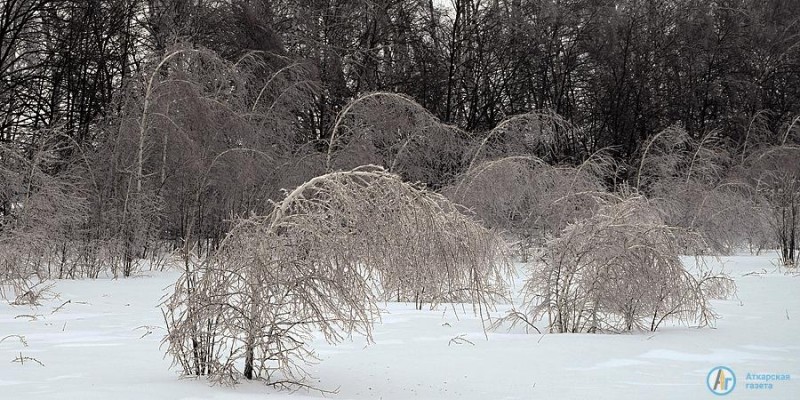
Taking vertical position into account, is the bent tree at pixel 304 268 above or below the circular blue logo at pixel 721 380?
above

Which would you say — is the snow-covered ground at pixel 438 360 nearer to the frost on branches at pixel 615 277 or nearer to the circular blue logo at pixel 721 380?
the circular blue logo at pixel 721 380

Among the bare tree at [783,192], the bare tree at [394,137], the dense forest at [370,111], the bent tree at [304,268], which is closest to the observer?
the bent tree at [304,268]

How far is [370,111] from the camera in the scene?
18047 mm

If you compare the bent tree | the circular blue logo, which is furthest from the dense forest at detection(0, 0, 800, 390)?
the circular blue logo

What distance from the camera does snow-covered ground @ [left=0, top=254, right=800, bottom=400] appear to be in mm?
5566

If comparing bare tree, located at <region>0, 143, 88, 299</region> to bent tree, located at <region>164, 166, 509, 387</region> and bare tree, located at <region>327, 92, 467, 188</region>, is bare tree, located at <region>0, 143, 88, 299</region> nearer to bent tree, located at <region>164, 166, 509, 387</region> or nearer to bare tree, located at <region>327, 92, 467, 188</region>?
bare tree, located at <region>327, 92, 467, 188</region>

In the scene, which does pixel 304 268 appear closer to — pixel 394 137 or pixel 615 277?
pixel 615 277

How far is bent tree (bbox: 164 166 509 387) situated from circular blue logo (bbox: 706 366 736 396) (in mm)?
1846

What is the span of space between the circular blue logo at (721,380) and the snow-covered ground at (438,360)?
0.06 m

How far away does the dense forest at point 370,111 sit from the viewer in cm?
1485

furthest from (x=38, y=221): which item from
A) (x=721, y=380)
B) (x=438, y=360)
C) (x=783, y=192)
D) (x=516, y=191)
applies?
(x=783, y=192)

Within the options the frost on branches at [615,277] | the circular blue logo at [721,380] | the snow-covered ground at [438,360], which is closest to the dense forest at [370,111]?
the snow-covered ground at [438,360]

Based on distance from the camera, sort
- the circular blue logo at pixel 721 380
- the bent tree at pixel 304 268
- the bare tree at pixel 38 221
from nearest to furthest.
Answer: the bent tree at pixel 304 268, the circular blue logo at pixel 721 380, the bare tree at pixel 38 221

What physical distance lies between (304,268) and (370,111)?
12.8 metres
